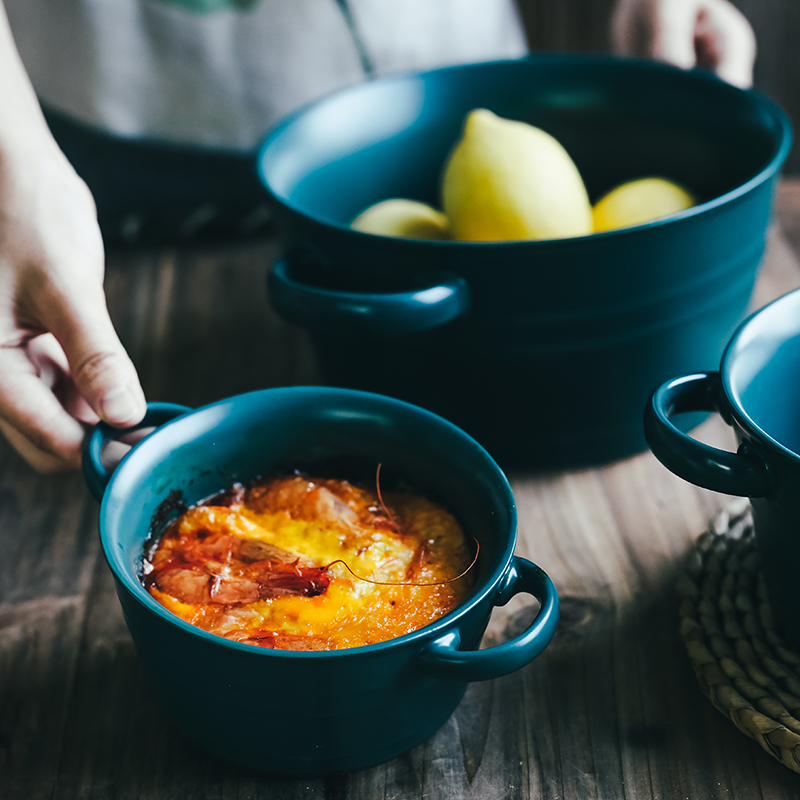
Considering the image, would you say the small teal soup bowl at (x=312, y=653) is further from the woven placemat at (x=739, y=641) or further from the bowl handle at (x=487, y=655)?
the woven placemat at (x=739, y=641)

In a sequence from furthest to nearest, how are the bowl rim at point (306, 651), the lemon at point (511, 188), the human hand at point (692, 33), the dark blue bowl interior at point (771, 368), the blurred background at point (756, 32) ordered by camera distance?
the blurred background at point (756, 32) < the human hand at point (692, 33) < the lemon at point (511, 188) < the dark blue bowl interior at point (771, 368) < the bowl rim at point (306, 651)

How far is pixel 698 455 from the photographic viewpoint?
43 centimetres

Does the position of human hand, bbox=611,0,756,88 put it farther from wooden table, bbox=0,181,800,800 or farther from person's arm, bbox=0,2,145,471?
person's arm, bbox=0,2,145,471

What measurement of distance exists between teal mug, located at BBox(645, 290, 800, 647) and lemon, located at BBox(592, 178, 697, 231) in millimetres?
184

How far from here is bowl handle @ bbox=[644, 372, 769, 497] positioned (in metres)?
0.42

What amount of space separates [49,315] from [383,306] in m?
0.21

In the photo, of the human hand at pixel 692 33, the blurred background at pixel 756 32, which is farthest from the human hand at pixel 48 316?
the blurred background at pixel 756 32

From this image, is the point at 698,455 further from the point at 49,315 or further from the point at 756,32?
the point at 756,32

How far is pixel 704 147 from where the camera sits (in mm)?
735

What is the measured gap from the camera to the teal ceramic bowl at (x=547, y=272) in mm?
560

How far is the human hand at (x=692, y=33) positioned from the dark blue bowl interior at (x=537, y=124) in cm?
12

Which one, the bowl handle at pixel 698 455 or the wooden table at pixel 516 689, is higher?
the bowl handle at pixel 698 455

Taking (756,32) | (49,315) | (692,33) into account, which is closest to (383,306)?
(49,315)

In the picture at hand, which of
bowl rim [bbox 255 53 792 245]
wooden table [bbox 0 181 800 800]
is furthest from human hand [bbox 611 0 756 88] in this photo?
wooden table [bbox 0 181 800 800]
